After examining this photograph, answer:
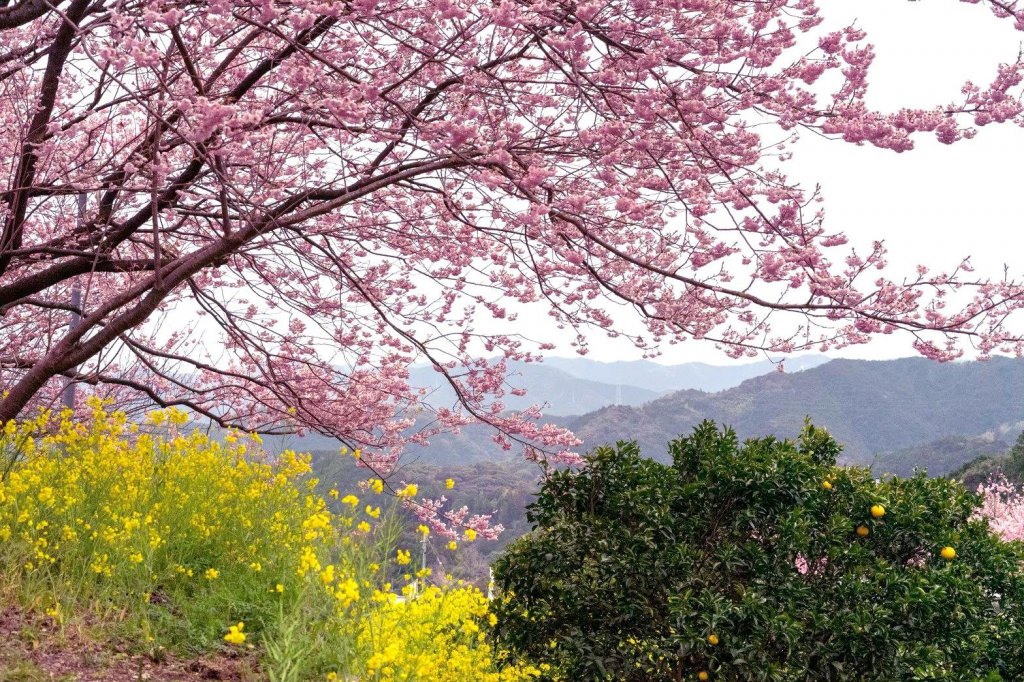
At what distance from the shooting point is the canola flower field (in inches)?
174

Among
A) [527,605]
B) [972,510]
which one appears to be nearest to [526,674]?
[527,605]

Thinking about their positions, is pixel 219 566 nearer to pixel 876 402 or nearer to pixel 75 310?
pixel 75 310

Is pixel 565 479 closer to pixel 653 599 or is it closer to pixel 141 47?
pixel 653 599

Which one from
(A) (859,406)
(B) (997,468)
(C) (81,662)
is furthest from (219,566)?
(A) (859,406)

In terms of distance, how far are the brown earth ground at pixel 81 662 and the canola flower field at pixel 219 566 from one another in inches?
3.7

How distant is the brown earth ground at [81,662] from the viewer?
13.9 ft

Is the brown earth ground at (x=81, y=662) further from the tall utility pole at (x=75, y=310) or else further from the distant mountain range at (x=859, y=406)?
the distant mountain range at (x=859, y=406)

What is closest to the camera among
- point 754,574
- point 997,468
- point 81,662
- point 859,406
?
point 754,574

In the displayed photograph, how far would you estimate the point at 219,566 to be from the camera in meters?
5.38

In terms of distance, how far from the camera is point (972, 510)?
455 cm

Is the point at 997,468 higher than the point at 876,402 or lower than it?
lower

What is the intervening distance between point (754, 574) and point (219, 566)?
3421mm

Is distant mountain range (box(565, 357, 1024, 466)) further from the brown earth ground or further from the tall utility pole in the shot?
the brown earth ground

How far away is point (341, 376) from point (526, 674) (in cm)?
436
